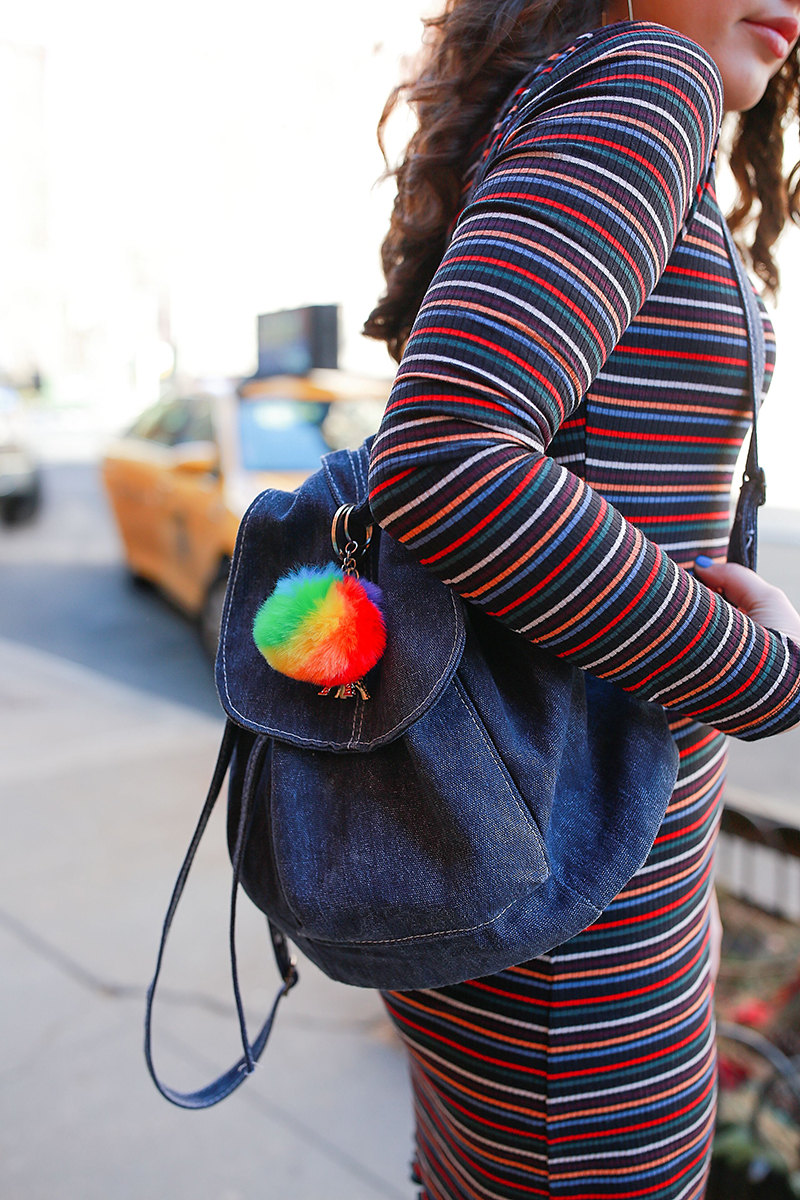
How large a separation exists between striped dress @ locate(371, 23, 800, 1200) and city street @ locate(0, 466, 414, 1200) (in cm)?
133

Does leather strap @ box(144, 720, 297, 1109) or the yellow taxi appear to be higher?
leather strap @ box(144, 720, 297, 1109)

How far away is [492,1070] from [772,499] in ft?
18.1

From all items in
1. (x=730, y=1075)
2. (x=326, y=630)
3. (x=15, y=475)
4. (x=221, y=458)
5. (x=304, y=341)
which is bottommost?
(x=15, y=475)

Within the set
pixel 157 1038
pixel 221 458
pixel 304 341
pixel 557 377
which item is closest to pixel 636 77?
pixel 557 377

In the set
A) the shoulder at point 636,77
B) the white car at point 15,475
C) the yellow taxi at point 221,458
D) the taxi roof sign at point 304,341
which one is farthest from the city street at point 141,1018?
the white car at point 15,475

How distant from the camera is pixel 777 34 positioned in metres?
0.94

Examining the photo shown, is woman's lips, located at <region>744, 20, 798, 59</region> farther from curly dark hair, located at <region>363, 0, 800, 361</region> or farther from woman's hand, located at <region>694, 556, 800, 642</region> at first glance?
woman's hand, located at <region>694, 556, 800, 642</region>

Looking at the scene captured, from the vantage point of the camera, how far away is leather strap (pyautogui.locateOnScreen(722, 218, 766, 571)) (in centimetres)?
89

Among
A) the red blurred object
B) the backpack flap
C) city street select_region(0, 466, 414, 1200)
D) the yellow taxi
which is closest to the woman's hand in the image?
the backpack flap

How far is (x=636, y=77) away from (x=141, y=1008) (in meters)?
2.51

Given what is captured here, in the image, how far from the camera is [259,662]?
884 mm

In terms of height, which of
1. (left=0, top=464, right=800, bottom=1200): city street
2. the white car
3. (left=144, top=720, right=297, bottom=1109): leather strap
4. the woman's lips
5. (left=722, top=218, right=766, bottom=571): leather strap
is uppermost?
the woman's lips

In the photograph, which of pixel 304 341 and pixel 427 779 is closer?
pixel 427 779

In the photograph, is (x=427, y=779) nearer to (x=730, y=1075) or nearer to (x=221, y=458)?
(x=730, y=1075)
